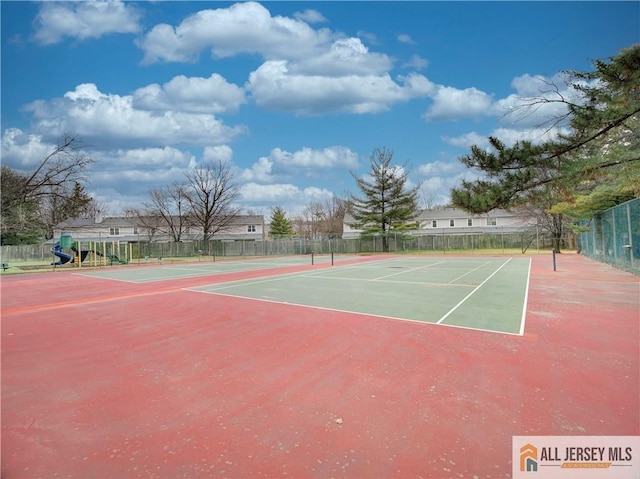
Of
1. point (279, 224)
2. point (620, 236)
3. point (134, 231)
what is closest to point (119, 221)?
point (134, 231)

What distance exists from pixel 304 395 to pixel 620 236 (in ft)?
56.4

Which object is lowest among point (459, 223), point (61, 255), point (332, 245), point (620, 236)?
point (332, 245)

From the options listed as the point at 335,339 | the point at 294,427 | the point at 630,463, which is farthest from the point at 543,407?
the point at 335,339

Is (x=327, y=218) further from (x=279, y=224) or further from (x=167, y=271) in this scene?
(x=167, y=271)

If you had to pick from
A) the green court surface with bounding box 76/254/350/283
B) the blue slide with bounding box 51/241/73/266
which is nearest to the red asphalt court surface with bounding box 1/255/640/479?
the green court surface with bounding box 76/254/350/283

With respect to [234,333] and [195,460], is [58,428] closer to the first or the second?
[195,460]

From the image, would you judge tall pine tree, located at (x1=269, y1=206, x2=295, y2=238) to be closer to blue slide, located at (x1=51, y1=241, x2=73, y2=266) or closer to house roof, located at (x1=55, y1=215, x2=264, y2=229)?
house roof, located at (x1=55, y1=215, x2=264, y2=229)

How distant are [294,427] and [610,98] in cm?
760

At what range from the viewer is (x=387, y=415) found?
3.40 metres

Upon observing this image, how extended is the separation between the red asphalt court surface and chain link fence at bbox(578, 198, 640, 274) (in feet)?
26.2

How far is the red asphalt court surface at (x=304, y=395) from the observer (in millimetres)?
2781

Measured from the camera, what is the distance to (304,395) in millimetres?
3859

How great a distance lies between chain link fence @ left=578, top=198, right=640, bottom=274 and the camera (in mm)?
13117

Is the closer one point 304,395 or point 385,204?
point 304,395
